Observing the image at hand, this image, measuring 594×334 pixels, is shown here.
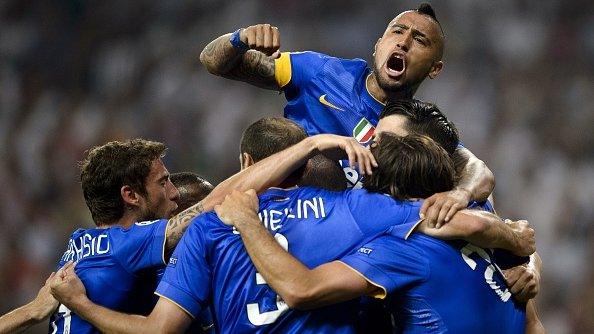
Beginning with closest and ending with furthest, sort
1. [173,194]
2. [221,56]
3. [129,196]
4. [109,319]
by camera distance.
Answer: [109,319]
[129,196]
[173,194]
[221,56]

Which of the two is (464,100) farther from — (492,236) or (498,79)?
(492,236)

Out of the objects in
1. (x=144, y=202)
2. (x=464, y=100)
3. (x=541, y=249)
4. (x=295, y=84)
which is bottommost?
(x=541, y=249)

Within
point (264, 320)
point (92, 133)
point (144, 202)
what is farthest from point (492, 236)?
point (92, 133)

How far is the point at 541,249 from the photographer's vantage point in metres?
8.35

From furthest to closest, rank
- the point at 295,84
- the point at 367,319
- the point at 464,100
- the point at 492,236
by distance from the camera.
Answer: the point at 464,100 → the point at 295,84 → the point at 367,319 → the point at 492,236

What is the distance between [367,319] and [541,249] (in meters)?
4.82

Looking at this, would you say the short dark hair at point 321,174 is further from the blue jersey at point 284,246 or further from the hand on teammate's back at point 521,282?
the hand on teammate's back at point 521,282

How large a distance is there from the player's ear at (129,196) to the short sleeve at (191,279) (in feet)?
2.25

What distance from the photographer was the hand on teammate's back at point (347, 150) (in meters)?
3.74

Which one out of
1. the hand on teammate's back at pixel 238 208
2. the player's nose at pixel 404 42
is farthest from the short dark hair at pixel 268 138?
the player's nose at pixel 404 42

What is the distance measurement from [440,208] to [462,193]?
34 centimetres

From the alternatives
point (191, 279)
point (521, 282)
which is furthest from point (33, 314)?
point (521, 282)

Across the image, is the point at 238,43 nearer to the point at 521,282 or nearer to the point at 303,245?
the point at 303,245

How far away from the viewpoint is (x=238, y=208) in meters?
3.70
